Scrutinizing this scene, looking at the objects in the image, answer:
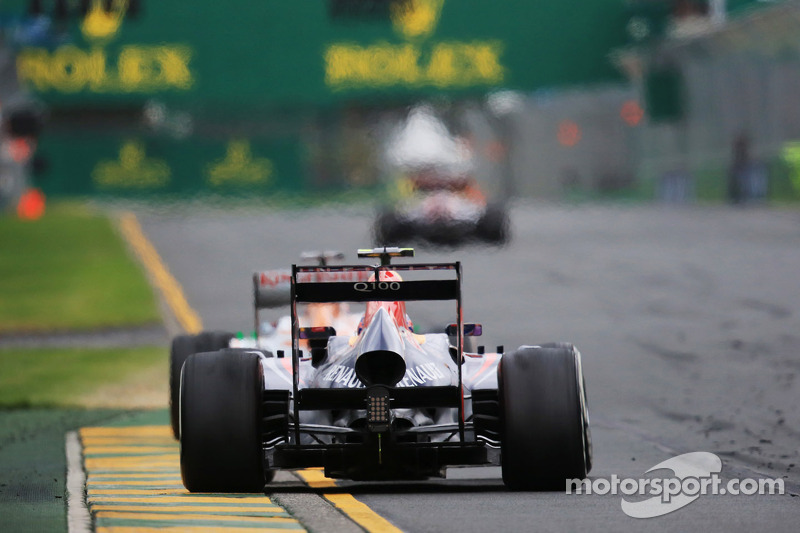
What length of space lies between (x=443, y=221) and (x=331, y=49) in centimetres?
2044

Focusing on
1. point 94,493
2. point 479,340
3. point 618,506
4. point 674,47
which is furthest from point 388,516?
point 674,47

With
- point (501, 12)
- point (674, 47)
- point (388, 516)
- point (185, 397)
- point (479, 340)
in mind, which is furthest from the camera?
point (674, 47)

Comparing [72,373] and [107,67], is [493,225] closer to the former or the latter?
[72,373]

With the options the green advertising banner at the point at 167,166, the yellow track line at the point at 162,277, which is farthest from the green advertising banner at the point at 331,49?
the green advertising banner at the point at 167,166

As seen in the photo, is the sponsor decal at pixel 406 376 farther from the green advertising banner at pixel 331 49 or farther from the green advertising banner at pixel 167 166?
the green advertising banner at pixel 167 166

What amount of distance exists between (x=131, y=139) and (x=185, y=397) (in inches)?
2558

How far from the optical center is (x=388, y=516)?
875 cm

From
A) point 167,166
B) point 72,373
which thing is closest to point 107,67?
point 167,166

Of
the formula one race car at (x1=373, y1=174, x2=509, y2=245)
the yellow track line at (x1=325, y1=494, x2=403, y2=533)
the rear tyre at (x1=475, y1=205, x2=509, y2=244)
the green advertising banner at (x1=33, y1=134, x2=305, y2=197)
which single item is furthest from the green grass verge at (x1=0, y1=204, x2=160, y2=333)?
the yellow track line at (x1=325, y1=494, x2=403, y2=533)

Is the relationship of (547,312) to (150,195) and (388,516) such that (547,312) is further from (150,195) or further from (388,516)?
(150,195)

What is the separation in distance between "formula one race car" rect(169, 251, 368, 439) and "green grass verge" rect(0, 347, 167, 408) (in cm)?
451

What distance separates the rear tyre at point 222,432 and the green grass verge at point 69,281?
62.0 ft

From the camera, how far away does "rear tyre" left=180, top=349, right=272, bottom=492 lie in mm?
9867

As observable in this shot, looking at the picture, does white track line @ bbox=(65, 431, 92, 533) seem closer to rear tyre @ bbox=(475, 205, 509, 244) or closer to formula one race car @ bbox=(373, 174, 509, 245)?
formula one race car @ bbox=(373, 174, 509, 245)
